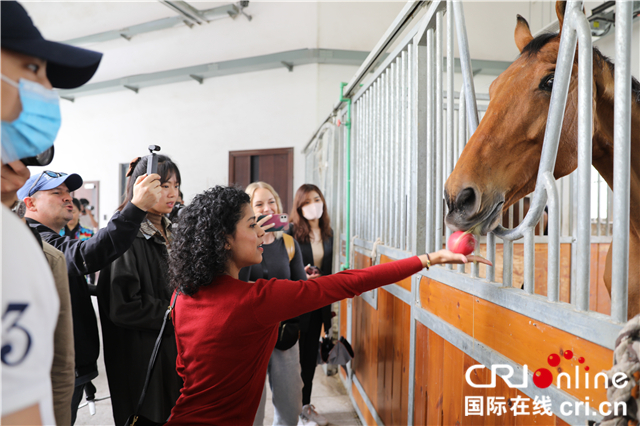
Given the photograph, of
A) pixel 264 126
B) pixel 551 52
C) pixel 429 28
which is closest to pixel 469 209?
pixel 551 52

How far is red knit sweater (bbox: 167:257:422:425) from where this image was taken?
1113 millimetres

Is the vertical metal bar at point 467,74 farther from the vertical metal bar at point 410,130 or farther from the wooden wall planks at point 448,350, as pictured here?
the wooden wall planks at point 448,350

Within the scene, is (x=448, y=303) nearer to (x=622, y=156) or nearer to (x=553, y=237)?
(x=553, y=237)

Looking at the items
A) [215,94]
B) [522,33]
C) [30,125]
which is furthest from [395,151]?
[215,94]

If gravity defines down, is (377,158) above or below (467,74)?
below

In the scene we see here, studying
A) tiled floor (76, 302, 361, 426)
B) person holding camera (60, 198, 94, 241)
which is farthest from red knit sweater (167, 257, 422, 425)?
person holding camera (60, 198, 94, 241)

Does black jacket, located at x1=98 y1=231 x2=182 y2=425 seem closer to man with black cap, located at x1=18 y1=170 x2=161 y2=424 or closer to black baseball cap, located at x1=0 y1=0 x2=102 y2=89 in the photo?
man with black cap, located at x1=18 y1=170 x2=161 y2=424

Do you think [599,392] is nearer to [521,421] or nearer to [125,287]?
[521,421]

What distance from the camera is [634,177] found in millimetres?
982

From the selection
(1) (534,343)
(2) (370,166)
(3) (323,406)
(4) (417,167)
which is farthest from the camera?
(3) (323,406)

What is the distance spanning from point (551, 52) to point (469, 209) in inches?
16.9

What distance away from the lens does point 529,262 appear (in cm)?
95

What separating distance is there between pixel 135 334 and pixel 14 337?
1328mm

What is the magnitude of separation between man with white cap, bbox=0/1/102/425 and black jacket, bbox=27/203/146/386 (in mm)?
845
